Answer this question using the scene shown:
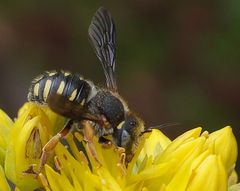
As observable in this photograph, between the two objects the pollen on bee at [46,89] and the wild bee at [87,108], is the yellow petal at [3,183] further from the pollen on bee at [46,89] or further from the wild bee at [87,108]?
the pollen on bee at [46,89]

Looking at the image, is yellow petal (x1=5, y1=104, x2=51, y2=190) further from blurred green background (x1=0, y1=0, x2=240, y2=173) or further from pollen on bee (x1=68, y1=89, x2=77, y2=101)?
blurred green background (x1=0, y1=0, x2=240, y2=173)

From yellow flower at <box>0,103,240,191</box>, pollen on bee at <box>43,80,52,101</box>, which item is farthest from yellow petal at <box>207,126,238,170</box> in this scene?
pollen on bee at <box>43,80,52,101</box>

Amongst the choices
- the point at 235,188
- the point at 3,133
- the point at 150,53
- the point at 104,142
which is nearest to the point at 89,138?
the point at 104,142

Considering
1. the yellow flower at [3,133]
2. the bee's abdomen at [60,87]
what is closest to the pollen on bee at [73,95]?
the bee's abdomen at [60,87]

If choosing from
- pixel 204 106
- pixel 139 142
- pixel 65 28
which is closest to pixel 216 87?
pixel 204 106

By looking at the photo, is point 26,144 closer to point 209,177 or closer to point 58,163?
point 58,163
